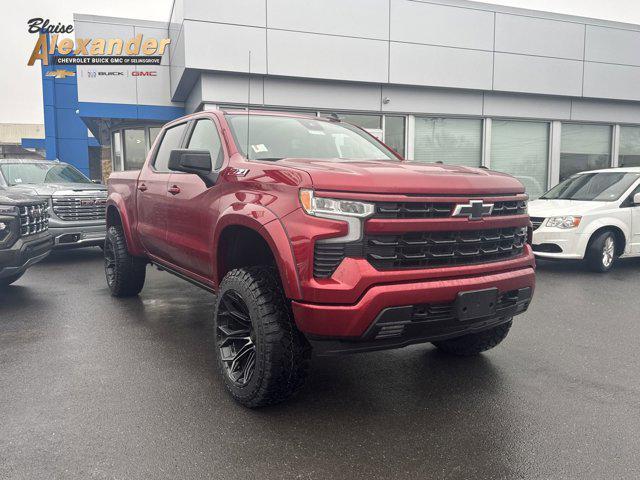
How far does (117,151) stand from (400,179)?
17514 millimetres

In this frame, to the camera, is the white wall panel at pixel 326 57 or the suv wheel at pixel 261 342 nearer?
the suv wheel at pixel 261 342

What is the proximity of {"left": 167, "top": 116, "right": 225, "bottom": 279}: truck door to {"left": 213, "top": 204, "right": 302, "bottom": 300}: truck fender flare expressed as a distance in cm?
45

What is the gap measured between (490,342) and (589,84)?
1414 centimetres

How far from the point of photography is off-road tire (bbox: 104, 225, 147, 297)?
19.5 feet

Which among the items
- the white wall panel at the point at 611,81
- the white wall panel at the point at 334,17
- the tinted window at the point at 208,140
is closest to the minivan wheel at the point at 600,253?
the tinted window at the point at 208,140

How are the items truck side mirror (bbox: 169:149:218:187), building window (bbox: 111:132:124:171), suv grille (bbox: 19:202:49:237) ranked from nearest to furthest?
truck side mirror (bbox: 169:149:218:187) → suv grille (bbox: 19:202:49:237) → building window (bbox: 111:132:124:171)

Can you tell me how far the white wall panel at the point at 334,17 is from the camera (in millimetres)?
12484

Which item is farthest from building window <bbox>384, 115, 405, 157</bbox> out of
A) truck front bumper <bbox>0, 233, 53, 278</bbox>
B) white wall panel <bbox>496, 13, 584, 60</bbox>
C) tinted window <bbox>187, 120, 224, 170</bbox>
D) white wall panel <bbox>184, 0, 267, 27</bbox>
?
tinted window <bbox>187, 120, 224, 170</bbox>

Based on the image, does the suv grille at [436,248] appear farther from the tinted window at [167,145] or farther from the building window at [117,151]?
the building window at [117,151]

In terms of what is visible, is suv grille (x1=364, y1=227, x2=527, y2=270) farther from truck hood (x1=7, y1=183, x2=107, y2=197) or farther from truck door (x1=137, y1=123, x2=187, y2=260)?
truck hood (x1=7, y1=183, x2=107, y2=197)

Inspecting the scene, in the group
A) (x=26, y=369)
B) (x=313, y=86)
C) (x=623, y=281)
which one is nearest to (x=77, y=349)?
(x=26, y=369)

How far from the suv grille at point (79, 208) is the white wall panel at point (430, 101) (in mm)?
7701

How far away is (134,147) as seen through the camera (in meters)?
17.7

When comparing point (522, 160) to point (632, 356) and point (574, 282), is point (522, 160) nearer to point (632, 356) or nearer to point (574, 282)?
point (574, 282)
